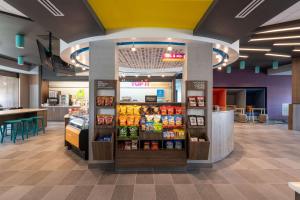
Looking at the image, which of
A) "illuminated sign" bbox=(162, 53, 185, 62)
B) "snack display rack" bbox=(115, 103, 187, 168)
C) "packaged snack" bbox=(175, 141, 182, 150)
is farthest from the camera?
"illuminated sign" bbox=(162, 53, 185, 62)

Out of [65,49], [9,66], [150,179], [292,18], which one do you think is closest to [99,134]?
[150,179]

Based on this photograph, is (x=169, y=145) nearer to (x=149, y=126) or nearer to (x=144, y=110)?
(x=149, y=126)

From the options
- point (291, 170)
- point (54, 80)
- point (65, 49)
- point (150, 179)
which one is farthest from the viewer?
point (54, 80)

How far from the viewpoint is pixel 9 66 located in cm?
1089

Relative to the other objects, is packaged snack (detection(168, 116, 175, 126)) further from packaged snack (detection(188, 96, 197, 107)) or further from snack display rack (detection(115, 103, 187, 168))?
packaged snack (detection(188, 96, 197, 107))

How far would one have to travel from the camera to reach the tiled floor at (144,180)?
341 cm

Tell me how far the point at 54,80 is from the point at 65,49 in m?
9.32

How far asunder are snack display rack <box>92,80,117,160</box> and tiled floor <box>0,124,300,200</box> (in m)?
0.50

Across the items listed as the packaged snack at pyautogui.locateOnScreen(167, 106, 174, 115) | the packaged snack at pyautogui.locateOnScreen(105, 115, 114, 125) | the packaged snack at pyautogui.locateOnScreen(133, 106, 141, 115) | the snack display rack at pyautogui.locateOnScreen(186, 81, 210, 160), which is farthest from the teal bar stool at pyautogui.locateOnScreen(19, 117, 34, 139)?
the snack display rack at pyautogui.locateOnScreen(186, 81, 210, 160)

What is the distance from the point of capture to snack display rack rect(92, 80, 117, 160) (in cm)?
442

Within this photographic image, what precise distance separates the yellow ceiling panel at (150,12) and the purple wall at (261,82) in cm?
1072

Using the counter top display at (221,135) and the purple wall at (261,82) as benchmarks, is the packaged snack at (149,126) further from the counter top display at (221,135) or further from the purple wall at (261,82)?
the purple wall at (261,82)

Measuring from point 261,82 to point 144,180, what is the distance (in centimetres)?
1349

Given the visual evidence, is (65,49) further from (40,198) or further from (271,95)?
(271,95)
